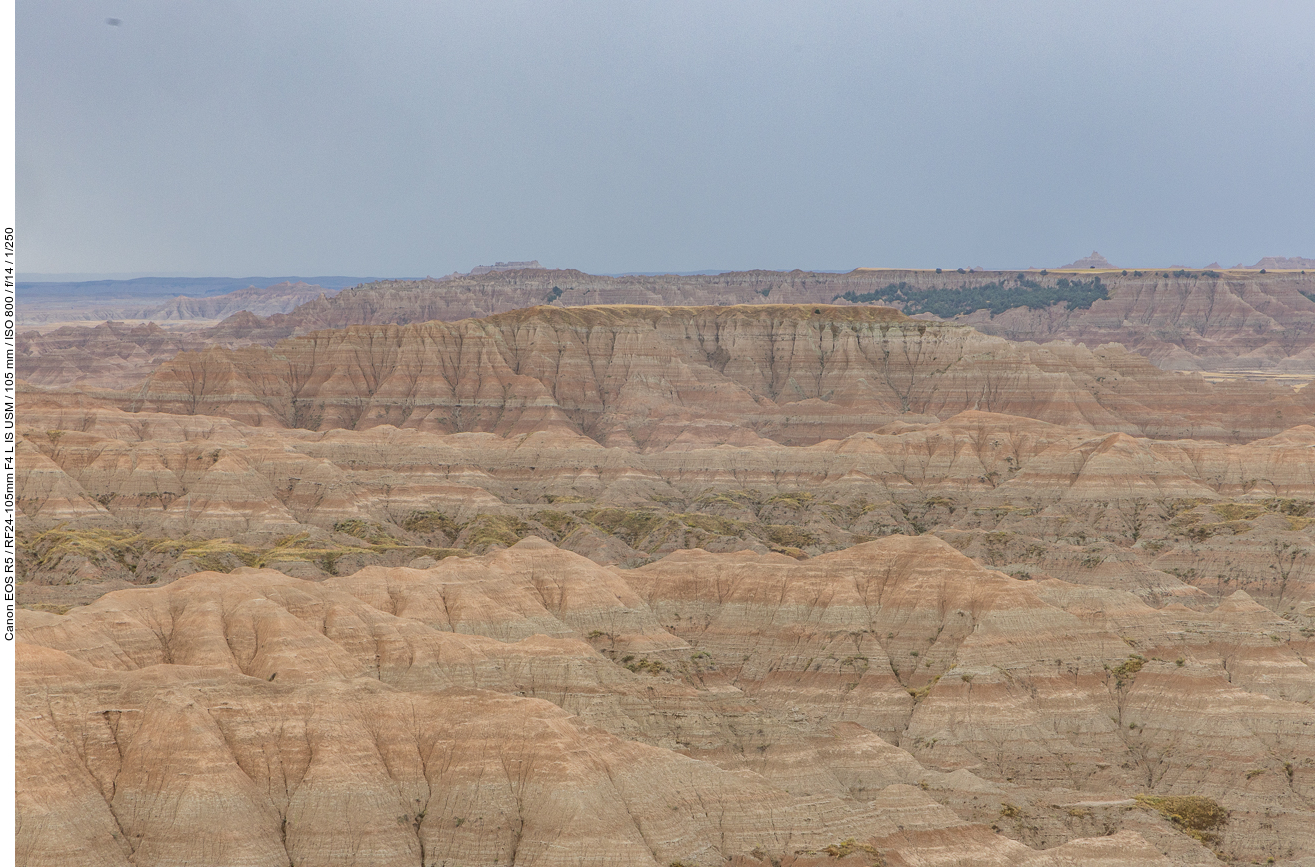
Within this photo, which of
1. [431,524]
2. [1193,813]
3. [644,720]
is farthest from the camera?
[431,524]

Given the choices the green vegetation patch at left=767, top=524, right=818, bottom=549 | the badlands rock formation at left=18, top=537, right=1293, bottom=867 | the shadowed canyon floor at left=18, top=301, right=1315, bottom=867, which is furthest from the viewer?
the green vegetation patch at left=767, top=524, right=818, bottom=549

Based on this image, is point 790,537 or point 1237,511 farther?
point 790,537

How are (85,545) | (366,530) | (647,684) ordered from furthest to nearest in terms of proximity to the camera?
(366,530) → (85,545) → (647,684)

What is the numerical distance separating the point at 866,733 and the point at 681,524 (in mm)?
69715

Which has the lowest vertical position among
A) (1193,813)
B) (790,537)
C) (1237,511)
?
(1193,813)

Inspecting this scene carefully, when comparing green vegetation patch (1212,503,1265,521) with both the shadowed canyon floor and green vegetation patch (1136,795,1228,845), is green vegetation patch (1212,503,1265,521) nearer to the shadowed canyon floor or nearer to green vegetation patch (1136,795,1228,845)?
the shadowed canyon floor

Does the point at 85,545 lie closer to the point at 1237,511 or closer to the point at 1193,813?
the point at 1193,813

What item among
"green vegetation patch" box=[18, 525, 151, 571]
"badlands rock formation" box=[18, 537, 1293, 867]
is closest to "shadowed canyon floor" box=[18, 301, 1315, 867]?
"badlands rock formation" box=[18, 537, 1293, 867]

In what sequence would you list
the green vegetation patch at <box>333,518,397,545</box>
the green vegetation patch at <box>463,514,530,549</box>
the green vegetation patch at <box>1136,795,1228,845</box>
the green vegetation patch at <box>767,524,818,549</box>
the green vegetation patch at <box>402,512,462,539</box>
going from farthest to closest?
the green vegetation patch at <box>402,512,462,539</box> < the green vegetation patch at <box>767,524,818,549</box> < the green vegetation patch at <box>333,518,397,545</box> < the green vegetation patch at <box>463,514,530,549</box> < the green vegetation patch at <box>1136,795,1228,845</box>

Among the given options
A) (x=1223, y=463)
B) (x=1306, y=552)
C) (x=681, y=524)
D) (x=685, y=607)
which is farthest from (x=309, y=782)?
(x=1223, y=463)

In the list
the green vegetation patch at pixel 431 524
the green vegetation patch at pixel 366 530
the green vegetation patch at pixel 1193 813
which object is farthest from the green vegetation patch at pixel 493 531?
the green vegetation patch at pixel 1193 813

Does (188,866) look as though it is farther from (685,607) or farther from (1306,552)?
(1306,552)

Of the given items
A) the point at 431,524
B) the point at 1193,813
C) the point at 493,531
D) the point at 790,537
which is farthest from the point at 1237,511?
the point at 431,524

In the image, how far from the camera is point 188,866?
226 feet
